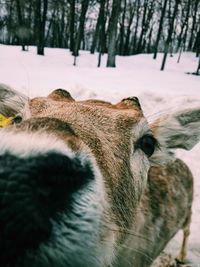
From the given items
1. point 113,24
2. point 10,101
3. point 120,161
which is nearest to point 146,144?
point 120,161

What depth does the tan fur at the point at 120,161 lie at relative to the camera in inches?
79.4

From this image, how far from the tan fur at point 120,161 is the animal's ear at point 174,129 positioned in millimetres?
413

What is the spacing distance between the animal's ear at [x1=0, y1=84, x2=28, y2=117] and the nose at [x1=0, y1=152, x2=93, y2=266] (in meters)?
2.66

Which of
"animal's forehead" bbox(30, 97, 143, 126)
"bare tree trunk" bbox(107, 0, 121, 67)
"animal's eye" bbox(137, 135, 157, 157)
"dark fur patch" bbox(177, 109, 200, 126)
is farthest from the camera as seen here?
"bare tree trunk" bbox(107, 0, 121, 67)

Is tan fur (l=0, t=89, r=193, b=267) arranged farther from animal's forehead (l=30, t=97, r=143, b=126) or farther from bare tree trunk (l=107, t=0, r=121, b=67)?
bare tree trunk (l=107, t=0, r=121, b=67)

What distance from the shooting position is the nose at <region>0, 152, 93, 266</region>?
3.99 feet

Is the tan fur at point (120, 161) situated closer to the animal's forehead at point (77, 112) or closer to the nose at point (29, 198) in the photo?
the animal's forehead at point (77, 112)

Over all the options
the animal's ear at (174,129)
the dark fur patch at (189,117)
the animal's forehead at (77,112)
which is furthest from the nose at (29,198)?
the dark fur patch at (189,117)

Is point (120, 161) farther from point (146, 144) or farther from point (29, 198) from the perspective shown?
point (29, 198)

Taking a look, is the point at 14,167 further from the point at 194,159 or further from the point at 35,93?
the point at 35,93

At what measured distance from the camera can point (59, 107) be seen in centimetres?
267

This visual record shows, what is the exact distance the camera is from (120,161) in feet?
8.02

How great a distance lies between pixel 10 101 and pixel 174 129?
1.88m

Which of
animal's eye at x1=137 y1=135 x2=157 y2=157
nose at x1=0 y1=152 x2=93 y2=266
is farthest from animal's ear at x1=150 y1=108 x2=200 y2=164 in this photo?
nose at x1=0 y1=152 x2=93 y2=266
